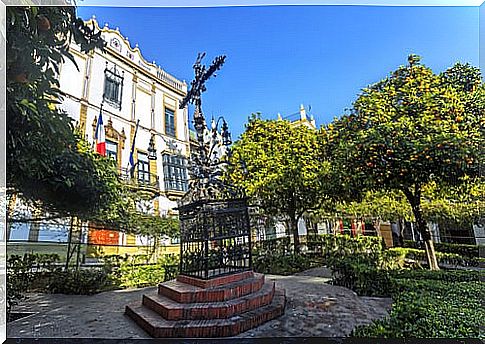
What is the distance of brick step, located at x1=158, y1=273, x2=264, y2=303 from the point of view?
2.51 metres

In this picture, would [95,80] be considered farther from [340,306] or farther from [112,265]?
[340,306]

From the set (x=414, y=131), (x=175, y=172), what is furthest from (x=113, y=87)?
(x=414, y=131)

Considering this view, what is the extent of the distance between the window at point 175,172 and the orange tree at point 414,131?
201 centimetres

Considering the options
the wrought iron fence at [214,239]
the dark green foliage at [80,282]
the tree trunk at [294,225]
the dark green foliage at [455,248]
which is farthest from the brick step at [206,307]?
the dark green foliage at [455,248]

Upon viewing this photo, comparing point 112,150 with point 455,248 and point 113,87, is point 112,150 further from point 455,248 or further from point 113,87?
point 455,248

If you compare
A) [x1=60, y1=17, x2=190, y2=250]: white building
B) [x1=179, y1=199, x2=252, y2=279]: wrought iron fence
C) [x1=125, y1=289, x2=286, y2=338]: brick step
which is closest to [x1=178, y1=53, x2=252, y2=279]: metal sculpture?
[x1=179, y1=199, x2=252, y2=279]: wrought iron fence

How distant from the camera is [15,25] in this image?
190 cm

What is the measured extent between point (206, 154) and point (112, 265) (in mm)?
1789

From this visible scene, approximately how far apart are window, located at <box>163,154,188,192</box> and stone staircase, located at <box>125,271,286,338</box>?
1.14 meters

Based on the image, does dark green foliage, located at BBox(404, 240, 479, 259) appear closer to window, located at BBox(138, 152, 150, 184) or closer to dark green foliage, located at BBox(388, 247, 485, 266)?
dark green foliage, located at BBox(388, 247, 485, 266)

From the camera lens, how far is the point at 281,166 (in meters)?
4.65

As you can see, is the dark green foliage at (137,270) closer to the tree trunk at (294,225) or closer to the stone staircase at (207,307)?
the stone staircase at (207,307)

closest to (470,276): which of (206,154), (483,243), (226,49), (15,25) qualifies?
(483,243)

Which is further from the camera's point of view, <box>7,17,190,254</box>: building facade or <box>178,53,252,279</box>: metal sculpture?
<box>7,17,190,254</box>: building facade
